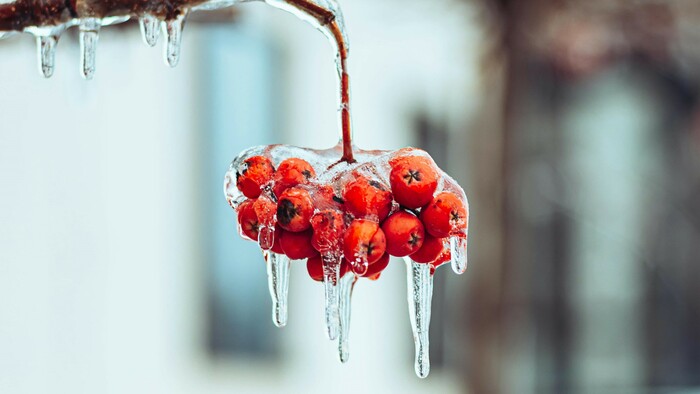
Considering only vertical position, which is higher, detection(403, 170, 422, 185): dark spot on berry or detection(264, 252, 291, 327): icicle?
detection(403, 170, 422, 185): dark spot on berry

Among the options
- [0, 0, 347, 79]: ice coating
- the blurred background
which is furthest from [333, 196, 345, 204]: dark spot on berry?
the blurred background

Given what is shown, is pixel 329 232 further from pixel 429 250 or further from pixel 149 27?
pixel 149 27

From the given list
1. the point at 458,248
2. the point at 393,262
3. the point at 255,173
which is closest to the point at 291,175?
the point at 255,173

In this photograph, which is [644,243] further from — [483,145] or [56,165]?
[56,165]

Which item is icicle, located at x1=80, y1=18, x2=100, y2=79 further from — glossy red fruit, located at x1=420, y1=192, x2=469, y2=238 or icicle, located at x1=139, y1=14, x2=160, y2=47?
glossy red fruit, located at x1=420, y1=192, x2=469, y2=238

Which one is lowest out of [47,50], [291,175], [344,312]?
[344,312]
